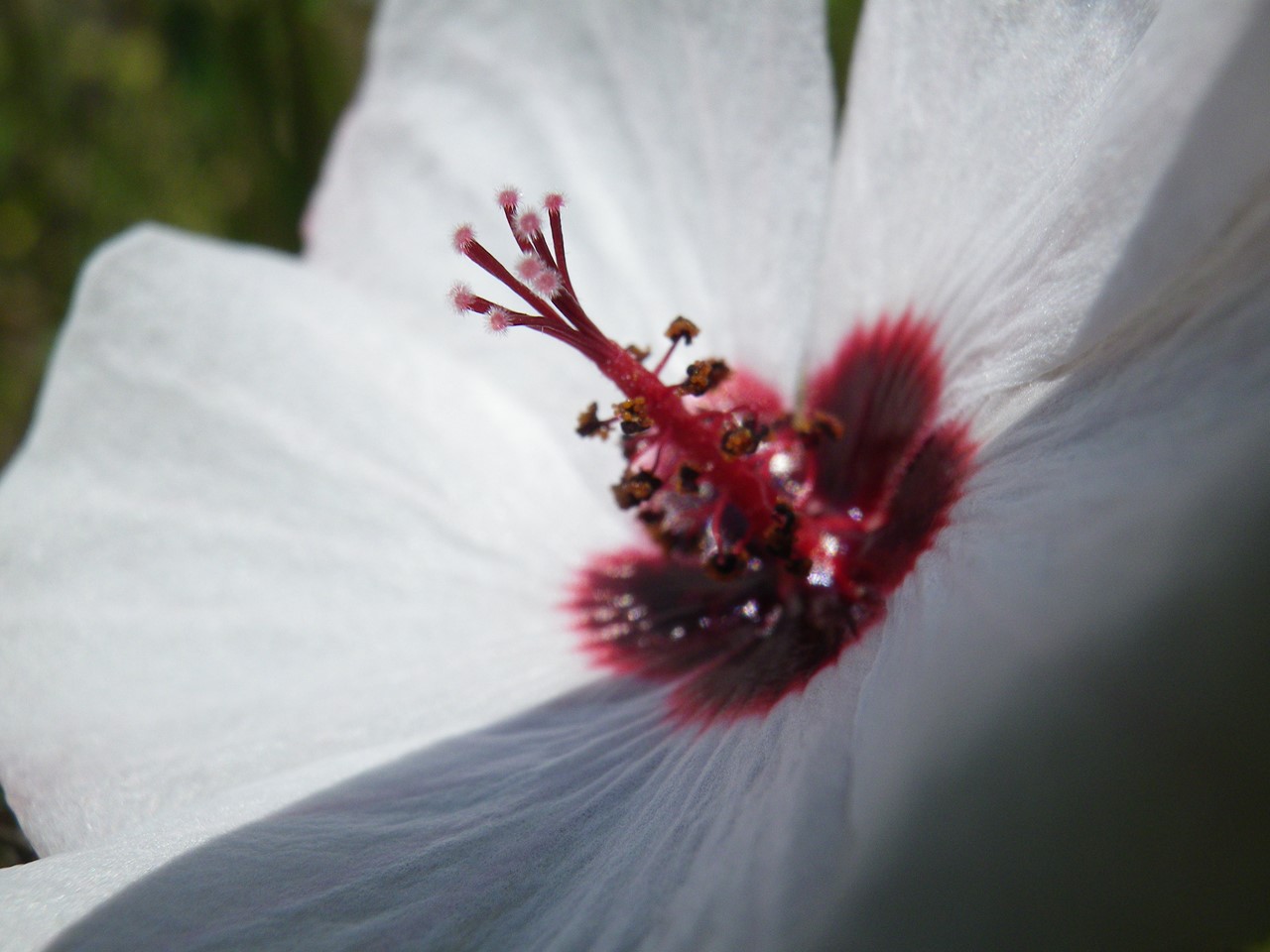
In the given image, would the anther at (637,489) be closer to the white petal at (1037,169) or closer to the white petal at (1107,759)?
the white petal at (1037,169)

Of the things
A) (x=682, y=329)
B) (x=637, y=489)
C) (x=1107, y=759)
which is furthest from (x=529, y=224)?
(x=1107, y=759)

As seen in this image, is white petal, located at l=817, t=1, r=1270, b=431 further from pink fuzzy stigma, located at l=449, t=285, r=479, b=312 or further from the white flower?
pink fuzzy stigma, located at l=449, t=285, r=479, b=312

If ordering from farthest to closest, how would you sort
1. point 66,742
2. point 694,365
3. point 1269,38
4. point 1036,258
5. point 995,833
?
1. point 694,365
2. point 66,742
3. point 1036,258
4. point 1269,38
5. point 995,833

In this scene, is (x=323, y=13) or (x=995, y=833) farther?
(x=323, y=13)

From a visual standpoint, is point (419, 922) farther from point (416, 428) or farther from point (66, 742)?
point (416, 428)

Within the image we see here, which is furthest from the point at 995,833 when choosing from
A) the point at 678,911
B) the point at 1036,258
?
the point at 1036,258
